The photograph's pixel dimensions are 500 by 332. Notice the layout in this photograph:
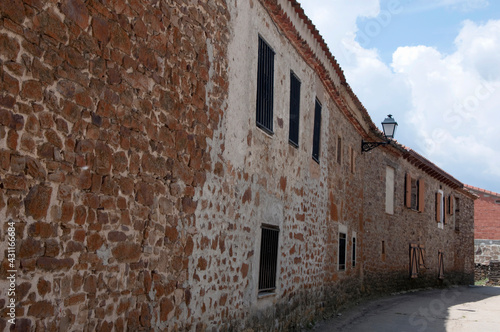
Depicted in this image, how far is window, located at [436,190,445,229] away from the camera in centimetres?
2334

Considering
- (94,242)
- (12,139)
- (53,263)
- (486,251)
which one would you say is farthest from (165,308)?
(486,251)

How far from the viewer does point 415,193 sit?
2105 cm

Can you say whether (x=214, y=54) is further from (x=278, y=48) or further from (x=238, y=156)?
(x=278, y=48)

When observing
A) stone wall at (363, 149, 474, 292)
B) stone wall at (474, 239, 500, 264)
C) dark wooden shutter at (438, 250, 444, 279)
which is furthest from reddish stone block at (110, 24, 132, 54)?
stone wall at (474, 239, 500, 264)

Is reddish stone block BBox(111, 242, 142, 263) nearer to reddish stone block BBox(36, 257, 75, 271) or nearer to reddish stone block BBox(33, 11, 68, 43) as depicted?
reddish stone block BBox(36, 257, 75, 271)

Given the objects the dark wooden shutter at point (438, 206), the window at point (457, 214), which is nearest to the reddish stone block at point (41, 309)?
the dark wooden shutter at point (438, 206)

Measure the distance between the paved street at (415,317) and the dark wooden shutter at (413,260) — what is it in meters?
3.60

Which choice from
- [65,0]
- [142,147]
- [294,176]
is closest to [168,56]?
[142,147]

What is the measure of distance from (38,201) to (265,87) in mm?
4830

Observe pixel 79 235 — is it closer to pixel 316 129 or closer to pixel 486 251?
pixel 316 129

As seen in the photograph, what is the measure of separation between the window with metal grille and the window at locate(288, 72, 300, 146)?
169cm

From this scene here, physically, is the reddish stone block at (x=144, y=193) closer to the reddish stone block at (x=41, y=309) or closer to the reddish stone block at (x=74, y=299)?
the reddish stone block at (x=74, y=299)

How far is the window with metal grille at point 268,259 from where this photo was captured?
7711 mm

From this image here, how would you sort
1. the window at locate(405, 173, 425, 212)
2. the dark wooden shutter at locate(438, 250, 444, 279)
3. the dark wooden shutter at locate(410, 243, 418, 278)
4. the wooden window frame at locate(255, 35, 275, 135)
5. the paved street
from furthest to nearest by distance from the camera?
1. the dark wooden shutter at locate(438, 250, 444, 279)
2. the dark wooden shutter at locate(410, 243, 418, 278)
3. the window at locate(405, 173, 425, 212)
4. the paved street
5. the wooden window frame at locate(255, 35, 275, 135)
